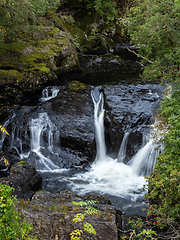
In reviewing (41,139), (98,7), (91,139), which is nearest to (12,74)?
(41,139)

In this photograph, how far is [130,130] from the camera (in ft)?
34.3

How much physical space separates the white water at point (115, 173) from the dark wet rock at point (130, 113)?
351 mm

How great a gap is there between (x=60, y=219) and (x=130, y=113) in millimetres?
7267

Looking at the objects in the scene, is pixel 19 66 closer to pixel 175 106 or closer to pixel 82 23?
pixel 175 106

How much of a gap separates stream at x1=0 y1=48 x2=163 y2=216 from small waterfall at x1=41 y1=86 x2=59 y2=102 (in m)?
0.69

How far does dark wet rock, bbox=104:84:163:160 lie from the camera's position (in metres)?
10.3

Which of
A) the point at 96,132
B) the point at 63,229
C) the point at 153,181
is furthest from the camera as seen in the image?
the point at 96,132

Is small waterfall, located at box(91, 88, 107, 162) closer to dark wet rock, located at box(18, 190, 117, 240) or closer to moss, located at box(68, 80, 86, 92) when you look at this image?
moss, located at box(68, 80, 86, 92)

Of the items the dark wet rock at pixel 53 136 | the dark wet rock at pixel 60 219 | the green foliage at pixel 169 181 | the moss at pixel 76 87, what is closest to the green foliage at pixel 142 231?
the green foliage at pixel 169 181

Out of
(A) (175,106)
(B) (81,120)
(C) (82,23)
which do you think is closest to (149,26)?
(A) (175,106)

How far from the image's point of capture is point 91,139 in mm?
10781

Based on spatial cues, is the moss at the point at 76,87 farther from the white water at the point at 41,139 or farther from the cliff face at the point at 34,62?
the white water at the point at 41,139

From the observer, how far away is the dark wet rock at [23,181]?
7111mm

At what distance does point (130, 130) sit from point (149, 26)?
505 centimetres
